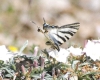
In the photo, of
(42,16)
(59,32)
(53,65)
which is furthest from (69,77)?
(42,16)

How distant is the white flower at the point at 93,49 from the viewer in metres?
1.90

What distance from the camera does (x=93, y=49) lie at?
76.0 inches

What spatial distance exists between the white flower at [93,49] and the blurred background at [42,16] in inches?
132

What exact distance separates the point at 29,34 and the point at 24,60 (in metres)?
4.07

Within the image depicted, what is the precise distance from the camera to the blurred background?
5.72 m

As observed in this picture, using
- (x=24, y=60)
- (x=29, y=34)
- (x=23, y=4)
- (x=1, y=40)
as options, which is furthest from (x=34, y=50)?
(x=23, y=4)

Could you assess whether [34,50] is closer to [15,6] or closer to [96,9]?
[15,6]

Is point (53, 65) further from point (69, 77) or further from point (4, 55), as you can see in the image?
point (4, 55)

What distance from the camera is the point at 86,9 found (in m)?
6.99

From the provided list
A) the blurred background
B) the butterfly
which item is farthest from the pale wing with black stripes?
the blurred background

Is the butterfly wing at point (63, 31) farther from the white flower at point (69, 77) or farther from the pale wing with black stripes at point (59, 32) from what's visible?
the white flower at point (69, 77)

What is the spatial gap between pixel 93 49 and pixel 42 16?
4.46 m

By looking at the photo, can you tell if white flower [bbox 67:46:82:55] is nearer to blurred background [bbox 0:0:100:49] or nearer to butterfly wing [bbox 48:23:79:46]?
butterfly wing [bbox 48:23:79:46]

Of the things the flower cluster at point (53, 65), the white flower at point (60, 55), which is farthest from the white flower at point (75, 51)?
the white flower at point (60, 55)
